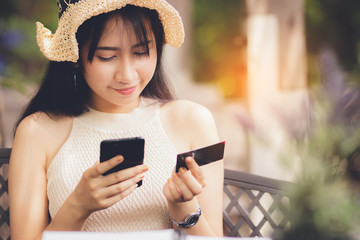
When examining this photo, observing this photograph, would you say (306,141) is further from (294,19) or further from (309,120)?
(294,19)

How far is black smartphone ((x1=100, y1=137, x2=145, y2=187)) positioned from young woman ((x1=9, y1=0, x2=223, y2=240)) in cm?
2

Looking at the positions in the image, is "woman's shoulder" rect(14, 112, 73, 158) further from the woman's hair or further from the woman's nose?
the woman's nose

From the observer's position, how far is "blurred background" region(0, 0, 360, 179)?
2475 mm

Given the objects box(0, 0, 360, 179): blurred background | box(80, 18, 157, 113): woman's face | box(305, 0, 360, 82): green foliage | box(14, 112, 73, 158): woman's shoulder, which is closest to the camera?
box(80, 18, 157, 113): woman's face

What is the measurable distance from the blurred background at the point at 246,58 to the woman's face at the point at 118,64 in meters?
0.36

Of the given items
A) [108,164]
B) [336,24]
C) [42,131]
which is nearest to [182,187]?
[108,164]

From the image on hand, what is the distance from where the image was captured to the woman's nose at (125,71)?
139 cm

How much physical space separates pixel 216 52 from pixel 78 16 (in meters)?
4.46

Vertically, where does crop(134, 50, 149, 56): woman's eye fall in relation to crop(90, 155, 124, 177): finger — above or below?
above

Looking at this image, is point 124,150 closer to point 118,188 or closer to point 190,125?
point 118,188

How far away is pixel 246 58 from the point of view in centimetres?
362

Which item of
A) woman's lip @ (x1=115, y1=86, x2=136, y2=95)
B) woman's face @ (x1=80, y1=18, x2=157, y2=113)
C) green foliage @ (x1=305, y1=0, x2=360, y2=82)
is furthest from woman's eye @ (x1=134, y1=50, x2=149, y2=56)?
green foliage @ (x1=305, y1=0, x2=360, y2=82)

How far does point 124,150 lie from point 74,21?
46 cm

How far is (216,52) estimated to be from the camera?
5.71 metres
